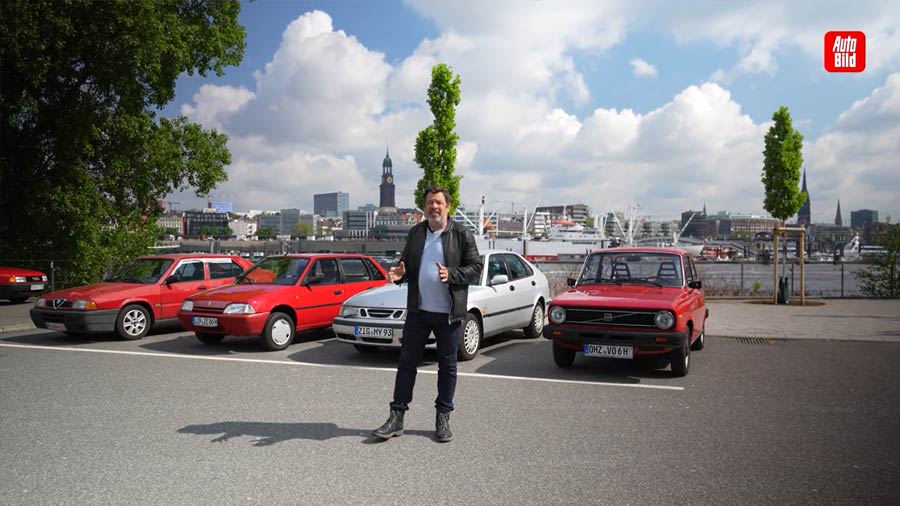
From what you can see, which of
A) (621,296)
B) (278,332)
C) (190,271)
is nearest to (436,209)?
(621,296)

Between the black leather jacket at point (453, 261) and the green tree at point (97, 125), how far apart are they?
14940 millimetres

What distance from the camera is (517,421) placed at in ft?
19.1

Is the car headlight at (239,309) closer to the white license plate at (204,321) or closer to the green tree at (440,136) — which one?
the white license plate at (204,321)

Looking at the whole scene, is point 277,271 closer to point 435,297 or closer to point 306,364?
point 306,364

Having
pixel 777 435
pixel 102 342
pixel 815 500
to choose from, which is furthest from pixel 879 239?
pixel 102 342

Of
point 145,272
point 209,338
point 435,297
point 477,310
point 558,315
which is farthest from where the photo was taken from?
point 145,272

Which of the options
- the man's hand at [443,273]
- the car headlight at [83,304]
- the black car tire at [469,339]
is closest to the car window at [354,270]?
the black car tire at [469,339]

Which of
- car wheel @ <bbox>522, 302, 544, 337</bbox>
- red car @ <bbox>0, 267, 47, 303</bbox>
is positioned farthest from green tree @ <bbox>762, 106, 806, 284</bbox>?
red car @ <bbox>0, 267, 47, 303</bbox>

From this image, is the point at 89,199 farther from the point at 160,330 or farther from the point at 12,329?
the point at 160,330

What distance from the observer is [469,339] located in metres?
9.17

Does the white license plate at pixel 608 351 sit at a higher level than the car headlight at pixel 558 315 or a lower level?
lower

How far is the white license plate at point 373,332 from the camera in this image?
8.71m

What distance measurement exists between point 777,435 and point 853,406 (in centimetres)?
162

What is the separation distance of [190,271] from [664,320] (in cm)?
883
